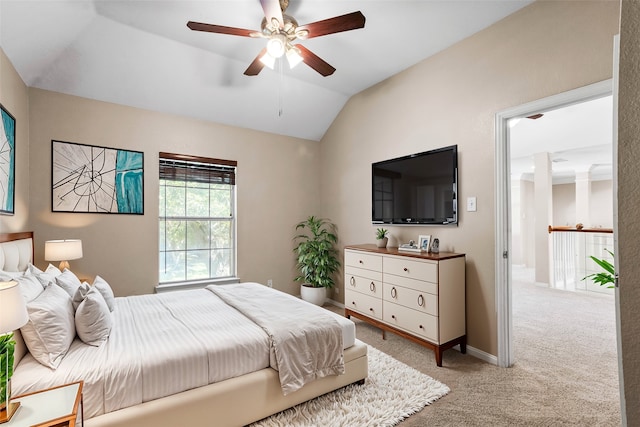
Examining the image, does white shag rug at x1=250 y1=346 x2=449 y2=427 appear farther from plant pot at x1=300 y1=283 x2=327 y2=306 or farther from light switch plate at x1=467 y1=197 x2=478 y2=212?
plant pot at x1=300 y1=283 x2=327 y2=306

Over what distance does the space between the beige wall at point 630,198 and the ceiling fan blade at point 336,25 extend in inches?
61.3

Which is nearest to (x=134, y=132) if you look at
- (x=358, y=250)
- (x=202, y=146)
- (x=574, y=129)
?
(x=202, y=146)

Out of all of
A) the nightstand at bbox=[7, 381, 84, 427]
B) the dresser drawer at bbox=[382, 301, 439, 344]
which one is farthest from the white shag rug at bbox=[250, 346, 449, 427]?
the nightstand at bbox=[7, 381, 84, 427]

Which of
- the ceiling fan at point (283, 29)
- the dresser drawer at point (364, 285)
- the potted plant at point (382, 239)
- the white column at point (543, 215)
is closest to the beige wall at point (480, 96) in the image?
the potted plant at point (382, 239)

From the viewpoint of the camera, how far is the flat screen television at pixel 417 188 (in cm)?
299

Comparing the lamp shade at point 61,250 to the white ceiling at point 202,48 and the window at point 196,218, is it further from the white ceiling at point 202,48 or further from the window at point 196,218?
the white ceiling at point 202,48

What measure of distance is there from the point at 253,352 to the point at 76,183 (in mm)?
2729

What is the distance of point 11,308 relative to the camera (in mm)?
1278

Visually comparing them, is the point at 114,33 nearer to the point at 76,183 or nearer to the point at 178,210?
the point at 76,183

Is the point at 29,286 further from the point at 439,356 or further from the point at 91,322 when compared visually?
the point at 439,356

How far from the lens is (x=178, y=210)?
3865 millimetres

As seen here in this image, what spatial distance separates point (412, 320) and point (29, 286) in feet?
9.20

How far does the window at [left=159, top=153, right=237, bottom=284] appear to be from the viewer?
12.4ft

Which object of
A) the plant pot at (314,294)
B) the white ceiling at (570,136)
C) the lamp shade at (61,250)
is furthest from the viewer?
the plant pot at (314,294)
